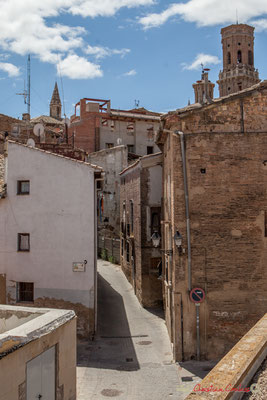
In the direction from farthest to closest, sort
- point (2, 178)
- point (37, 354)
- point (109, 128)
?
point (109, 128), point (2, 178), point (37, 354)

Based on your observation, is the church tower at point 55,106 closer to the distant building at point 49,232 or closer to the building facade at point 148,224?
the building facade at point 148,224

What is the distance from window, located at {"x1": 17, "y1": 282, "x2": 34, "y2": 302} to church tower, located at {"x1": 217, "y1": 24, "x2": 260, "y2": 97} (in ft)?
229

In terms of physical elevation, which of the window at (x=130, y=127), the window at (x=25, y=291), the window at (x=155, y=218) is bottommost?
the window at (x=25, y=291)

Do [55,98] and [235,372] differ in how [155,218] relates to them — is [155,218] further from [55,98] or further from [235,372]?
[55,98]

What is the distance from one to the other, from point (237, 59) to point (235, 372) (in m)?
84.4

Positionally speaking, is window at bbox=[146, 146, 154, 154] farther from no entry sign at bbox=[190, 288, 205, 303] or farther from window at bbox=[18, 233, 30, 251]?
no entry sign at bbox=[190, 288, 205, 303]

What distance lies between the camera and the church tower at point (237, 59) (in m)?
78.5

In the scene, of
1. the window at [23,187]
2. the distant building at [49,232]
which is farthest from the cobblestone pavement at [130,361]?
the window at [23,187]

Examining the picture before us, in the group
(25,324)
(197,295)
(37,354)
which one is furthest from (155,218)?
(37,354)

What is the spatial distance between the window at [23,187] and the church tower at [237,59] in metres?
68.0

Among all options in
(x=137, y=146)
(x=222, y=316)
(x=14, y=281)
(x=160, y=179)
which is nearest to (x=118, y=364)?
(x=222, y=316)

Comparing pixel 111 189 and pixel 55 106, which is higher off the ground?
pixel 55 106

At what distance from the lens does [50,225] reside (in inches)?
674

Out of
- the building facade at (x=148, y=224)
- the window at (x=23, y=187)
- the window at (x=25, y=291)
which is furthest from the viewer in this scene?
the building facade at (x=148, y=224)
